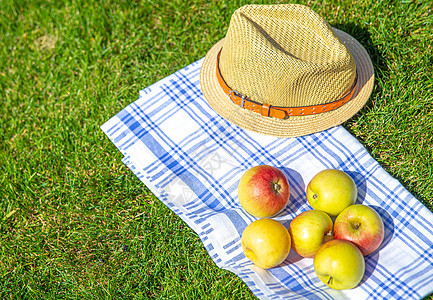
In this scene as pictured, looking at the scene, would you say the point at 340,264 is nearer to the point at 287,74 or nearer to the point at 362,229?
the point at 362,229

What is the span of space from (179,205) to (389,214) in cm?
124

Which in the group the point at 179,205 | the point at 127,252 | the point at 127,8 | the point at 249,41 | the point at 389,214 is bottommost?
the point at 127,252

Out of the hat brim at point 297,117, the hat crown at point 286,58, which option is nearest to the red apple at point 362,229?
the hat brim at point 297,117

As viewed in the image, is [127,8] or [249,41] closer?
[249,41]

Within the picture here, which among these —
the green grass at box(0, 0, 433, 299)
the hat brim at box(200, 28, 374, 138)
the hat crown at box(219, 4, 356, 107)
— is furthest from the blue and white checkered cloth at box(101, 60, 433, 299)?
the hat crown at box(219, 4, 356, 107)

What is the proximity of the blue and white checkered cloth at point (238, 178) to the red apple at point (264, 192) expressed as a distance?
0.13 metres

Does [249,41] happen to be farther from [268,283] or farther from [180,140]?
[268,283]

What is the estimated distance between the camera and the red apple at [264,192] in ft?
7.29

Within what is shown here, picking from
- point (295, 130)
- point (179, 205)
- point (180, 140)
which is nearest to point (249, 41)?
point (295, 130)

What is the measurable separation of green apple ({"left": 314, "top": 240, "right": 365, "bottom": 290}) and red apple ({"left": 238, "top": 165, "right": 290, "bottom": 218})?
0.36m

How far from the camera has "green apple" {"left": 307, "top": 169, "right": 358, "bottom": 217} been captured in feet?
7.09

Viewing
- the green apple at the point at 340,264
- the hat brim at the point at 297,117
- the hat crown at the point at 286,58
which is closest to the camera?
the green apple at the point at 340,264

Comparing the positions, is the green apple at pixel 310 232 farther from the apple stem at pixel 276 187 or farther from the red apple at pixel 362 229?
the apple stem at pixel 276 187

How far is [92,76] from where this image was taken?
11.4ft
